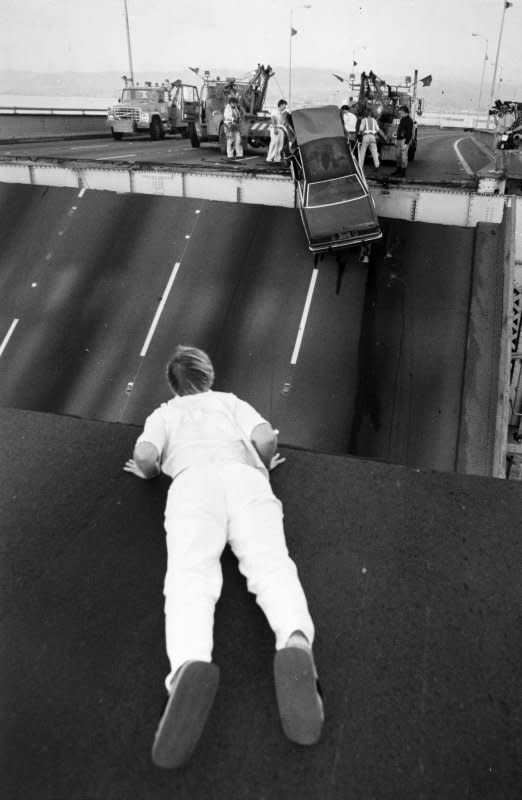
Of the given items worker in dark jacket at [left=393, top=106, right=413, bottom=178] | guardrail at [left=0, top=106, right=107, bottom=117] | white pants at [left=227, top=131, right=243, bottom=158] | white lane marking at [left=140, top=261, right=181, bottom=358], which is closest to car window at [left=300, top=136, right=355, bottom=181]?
white lane marking at [left=140, top=261, right=181, bottom=358]

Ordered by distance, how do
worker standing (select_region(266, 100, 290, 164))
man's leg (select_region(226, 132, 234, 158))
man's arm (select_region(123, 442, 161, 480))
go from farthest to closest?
man's leg (select_region(226, 132, 234, 158)) → worker standing (select_region(266, 100, 290, 164)) → man's arm (select_region(123, 442, 161, 480))

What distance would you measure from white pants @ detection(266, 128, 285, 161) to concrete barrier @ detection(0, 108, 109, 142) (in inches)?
518

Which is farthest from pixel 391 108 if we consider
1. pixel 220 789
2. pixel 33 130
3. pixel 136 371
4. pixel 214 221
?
pixel 220 789

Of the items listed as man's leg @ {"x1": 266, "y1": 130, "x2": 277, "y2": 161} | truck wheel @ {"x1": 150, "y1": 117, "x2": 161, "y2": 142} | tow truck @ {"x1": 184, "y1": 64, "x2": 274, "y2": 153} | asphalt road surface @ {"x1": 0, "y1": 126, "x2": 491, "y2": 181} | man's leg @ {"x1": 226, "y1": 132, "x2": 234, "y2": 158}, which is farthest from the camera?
truck wheel @ {"x1": 150, "y1": 117, "x2": 161, "y2": 142}

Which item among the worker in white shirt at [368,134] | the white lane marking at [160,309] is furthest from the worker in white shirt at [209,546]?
the worker in white shirt at [368,134]

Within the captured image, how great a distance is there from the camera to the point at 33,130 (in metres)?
29.7

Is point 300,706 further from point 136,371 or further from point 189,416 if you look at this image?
point 136,371

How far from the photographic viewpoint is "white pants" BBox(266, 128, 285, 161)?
1732 cm

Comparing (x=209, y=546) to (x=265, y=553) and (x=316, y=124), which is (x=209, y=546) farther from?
(x=316, y=124)

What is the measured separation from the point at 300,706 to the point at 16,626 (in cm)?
147

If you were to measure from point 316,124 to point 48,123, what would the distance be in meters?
26.8

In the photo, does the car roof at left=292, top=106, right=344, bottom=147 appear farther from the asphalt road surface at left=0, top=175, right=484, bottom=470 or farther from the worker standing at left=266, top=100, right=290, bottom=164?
the worker standing at left=266, top=100, right=290, bottom=164

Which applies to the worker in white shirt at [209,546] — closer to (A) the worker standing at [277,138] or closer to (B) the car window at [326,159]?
→ (B) the car window at [326,159]

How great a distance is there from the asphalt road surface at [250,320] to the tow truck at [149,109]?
20.6 metres
